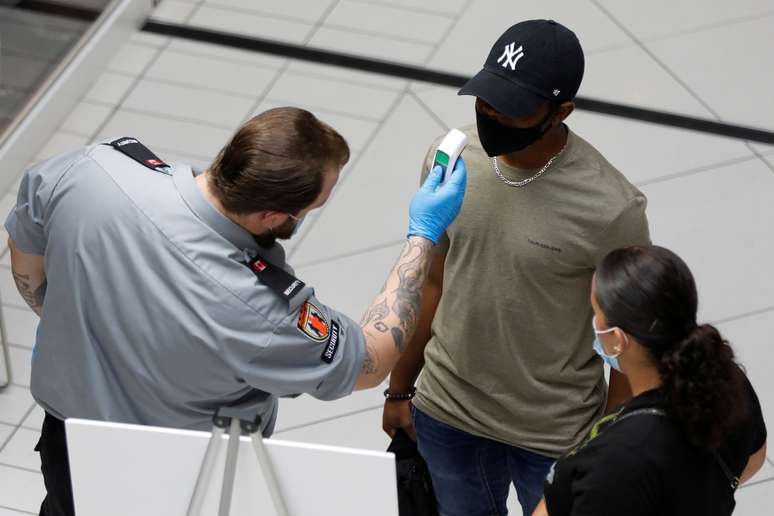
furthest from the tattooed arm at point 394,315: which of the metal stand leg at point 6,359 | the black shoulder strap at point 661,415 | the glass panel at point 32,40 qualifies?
the glass panel at point 32,40

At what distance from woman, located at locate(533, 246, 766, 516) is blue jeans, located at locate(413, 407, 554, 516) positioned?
567mm

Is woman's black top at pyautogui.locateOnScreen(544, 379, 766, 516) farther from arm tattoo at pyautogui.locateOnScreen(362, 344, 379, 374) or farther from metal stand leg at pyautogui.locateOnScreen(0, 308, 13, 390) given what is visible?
metal stand leg at pyautogui.locateOnScreen(0, 308, 13, 390)

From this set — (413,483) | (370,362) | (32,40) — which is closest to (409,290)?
(370,362)

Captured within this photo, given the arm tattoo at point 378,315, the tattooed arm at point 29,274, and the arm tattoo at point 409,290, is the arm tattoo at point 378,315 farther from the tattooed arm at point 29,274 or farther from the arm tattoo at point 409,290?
the tattooed arm at point 29,274

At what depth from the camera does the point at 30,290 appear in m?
2.36

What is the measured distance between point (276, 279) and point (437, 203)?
0.42 metres

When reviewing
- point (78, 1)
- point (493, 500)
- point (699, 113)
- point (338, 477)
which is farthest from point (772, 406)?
point (78, 1)

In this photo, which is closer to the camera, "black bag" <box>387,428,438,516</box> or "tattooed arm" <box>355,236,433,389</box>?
"tattooed arm" <box>355,236,433,389</box>

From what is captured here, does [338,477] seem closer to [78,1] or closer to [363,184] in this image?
[363,184]

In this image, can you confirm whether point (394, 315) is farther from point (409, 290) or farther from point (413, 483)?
point (413, 483)

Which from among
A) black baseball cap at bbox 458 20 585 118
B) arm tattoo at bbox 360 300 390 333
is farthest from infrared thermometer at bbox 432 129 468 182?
arm tattoo at bbox 360 300 390 333

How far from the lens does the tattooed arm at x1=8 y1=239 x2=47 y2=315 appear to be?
89.0 inches

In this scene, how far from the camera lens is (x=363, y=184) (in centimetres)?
448

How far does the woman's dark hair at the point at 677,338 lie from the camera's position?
1.85 m
